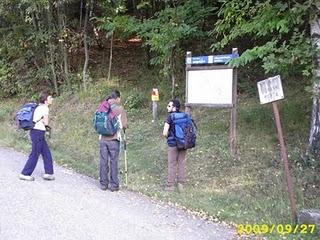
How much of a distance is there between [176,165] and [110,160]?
4.18ft

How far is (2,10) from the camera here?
708 inches

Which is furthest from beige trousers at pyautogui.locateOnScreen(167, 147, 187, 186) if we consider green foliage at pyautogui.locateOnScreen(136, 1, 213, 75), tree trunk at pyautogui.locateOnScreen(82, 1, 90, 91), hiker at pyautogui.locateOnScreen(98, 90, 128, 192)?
tree trunk at pyautogui.locateOnScreen(82, 1, 90, 91)

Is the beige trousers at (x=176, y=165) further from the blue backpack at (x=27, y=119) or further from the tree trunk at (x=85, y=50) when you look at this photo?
the tree trunk at (x=85, y=50)

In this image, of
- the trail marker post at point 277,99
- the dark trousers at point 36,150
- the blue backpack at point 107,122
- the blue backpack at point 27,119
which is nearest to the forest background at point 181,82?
the trail marker post at point 277,99

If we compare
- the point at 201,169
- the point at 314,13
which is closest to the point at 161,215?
the point at 201,169

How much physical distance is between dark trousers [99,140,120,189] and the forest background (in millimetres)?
550

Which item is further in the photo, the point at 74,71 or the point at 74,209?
the point at 74,71

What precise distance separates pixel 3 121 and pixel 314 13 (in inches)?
470

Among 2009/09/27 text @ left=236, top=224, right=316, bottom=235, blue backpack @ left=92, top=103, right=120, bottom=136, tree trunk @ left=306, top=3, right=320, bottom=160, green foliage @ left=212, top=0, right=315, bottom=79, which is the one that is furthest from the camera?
tree trunk @ left=306, top=3, right=320, bottom=160

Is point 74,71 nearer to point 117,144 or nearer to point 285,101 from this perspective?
point 285,101

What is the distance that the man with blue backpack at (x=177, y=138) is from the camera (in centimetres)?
888

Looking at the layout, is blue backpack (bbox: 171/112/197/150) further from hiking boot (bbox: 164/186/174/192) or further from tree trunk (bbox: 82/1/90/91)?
tree trunk (bbox: 82/1/90/91)

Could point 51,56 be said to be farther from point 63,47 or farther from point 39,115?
point 39,115

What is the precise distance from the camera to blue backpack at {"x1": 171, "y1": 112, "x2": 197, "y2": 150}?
8.86 meters
